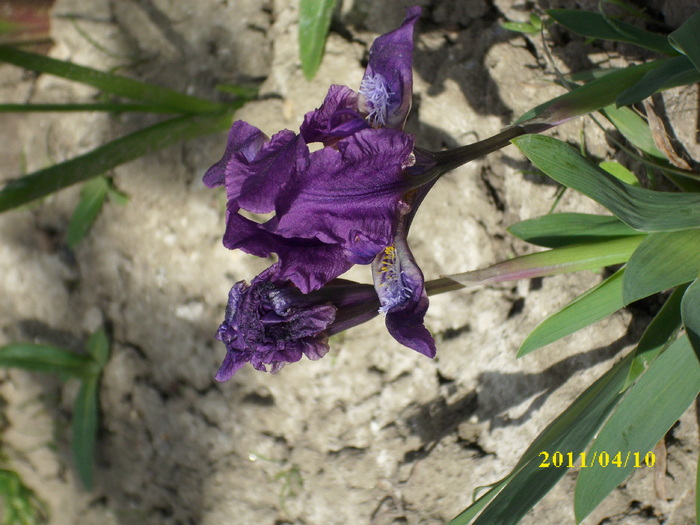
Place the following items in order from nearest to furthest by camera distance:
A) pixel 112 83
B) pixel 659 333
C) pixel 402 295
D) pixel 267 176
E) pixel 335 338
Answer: pixel 267 176 → pixel 402 295 → pixel 659 333 → pixel 112 83 → pixel 335 338

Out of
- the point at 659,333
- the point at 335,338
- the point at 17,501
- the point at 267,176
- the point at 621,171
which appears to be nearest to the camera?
the point at 267,176

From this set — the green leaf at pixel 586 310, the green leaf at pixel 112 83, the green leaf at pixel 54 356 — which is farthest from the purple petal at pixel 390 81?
the green leaf at pixel 54 356

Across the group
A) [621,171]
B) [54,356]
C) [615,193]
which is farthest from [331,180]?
[54,356]

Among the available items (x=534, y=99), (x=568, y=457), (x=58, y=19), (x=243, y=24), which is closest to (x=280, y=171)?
(x=568, y=457)

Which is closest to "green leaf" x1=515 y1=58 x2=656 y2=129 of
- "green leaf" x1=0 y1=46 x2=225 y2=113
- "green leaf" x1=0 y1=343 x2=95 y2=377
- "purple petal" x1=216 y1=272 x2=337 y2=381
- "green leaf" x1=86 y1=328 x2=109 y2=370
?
"purple petal" x1=216 y1=272 x2=337 y2=381

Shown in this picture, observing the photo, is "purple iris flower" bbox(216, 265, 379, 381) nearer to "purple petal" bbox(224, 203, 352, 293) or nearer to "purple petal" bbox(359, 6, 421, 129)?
"purple petal" bbox(224, 203, 352, 293)

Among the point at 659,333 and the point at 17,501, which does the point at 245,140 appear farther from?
the point at 17,501

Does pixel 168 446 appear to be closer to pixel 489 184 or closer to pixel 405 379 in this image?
pixel 405 379
